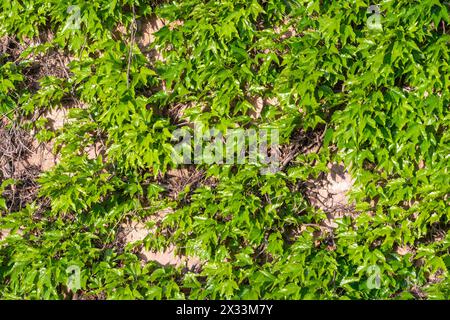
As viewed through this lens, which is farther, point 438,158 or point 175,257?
point 175,257

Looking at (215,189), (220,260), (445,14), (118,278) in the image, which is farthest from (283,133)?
(118,278)

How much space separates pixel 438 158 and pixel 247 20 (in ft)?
4.00

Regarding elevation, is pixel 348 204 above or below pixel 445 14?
below

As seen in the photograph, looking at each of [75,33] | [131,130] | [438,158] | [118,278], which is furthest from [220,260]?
[75,33]

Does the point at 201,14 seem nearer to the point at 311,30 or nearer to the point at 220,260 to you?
the point at 311,30

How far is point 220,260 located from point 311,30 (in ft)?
4.34

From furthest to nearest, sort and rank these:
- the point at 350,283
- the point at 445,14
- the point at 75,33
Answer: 1. the point at 75,33
2. the point at 350,283
3. the point at 445,14

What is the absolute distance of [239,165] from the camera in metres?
3.21

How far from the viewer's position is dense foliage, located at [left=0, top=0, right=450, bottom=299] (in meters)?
2.96

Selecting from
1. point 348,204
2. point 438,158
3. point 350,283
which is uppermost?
point 438,158

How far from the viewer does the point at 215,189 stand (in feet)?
10.6

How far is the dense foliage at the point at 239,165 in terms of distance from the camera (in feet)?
9.73

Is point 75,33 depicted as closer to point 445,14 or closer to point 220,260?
point 220,260

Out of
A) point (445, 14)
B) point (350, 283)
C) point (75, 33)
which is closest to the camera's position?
point (445, 14)
